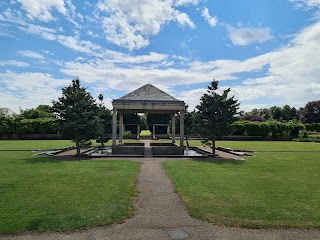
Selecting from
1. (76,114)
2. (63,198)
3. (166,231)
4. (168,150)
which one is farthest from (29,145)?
(166,231)

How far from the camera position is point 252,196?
8812 mm

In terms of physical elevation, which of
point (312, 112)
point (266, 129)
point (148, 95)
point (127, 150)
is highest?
point (312, 112)

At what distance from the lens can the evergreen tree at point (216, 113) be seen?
809 inches

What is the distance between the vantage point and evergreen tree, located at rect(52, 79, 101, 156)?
19797 millimetres

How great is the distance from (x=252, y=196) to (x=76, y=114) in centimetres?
1422

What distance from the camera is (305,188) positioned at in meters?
10.0

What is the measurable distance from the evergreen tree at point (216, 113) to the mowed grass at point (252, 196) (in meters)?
6.93

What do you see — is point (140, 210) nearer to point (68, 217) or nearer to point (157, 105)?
point (68, 217)

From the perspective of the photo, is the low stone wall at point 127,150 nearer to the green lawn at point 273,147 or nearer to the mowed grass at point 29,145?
the mowed grass at point 29,145

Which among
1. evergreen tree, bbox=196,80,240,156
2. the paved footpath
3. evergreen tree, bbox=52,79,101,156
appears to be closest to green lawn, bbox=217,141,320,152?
evergreen tree, bbox=196,80,240,156

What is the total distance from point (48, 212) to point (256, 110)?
107 m

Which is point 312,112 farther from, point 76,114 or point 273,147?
point 76,114

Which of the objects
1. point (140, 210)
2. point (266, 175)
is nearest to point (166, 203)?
point (140, 210)

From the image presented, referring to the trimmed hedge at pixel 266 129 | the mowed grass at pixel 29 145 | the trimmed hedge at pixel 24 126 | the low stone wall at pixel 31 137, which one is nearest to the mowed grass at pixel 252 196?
the mowed grass at pixel 29 145
